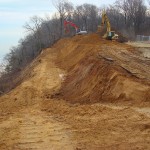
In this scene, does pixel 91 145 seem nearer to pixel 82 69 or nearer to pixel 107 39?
pixel 82 69

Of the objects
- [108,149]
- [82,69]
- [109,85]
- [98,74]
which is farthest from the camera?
[82,69]

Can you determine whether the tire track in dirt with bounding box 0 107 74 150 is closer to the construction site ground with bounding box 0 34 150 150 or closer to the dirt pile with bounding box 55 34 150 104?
the construction site ground with bounding box 0 34 150 150

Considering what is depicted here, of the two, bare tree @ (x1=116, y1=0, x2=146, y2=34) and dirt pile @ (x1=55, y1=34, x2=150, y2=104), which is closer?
dirt pile @ (x1=55, y1=34, x2=150, y2=104)

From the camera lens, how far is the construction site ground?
11.6 meters

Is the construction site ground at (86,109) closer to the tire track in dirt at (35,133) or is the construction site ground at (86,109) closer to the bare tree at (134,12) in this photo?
the tire track in dirt at (35,133)

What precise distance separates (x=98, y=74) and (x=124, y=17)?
6886 cm

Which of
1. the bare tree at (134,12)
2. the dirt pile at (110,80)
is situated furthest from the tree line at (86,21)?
the dirt pile at (110,80)

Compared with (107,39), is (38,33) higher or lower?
lower

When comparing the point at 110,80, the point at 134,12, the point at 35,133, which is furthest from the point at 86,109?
the point at 134,12

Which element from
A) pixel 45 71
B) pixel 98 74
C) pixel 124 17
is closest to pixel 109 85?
pixel 98 74

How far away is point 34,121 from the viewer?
47.4 feet

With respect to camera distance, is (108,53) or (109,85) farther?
(108,53)

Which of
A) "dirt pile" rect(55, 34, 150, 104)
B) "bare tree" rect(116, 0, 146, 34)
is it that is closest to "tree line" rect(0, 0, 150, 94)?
"bare tree" rect(116, 0, 146, 34)

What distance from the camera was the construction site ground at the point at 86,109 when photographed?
1163 centimetres
